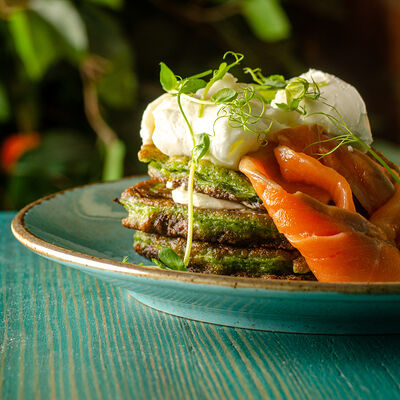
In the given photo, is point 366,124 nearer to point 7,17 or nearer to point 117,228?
point 117,228

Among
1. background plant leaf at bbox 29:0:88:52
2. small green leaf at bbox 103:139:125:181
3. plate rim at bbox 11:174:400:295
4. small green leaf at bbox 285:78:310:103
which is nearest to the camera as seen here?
plate rim at bbox 11:174:400:295

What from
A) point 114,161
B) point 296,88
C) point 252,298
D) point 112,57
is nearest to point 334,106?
point 296,88

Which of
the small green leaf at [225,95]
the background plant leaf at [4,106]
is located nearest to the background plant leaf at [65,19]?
the background plant leaf at [4,106]

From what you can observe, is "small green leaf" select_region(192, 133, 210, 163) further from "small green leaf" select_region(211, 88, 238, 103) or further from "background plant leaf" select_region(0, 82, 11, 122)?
"background plant leaf" select_region(0, 82, 11, 122)

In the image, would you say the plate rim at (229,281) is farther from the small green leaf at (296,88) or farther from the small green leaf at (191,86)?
the small green leaf at (296,88)

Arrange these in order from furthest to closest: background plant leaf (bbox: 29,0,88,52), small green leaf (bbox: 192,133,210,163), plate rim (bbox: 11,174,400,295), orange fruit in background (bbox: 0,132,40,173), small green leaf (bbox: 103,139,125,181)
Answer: orange fruit in background (bbox: 0,132,40,173), small green leaf (bbox: 103,139,125,181), background plant leaf (bbox: 29,0,88,52), small green leaf (bbox: 192,133,210,163), plate rim (bbox: 11,174,400,295)

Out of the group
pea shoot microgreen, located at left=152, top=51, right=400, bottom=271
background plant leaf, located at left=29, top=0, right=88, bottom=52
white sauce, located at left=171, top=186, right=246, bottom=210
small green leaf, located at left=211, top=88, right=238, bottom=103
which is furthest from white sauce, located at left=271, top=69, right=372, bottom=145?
background plant leaf, located at left=29, top=0, right=88, bottom=52

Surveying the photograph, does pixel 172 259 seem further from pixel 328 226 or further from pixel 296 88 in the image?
pixel 296 88
